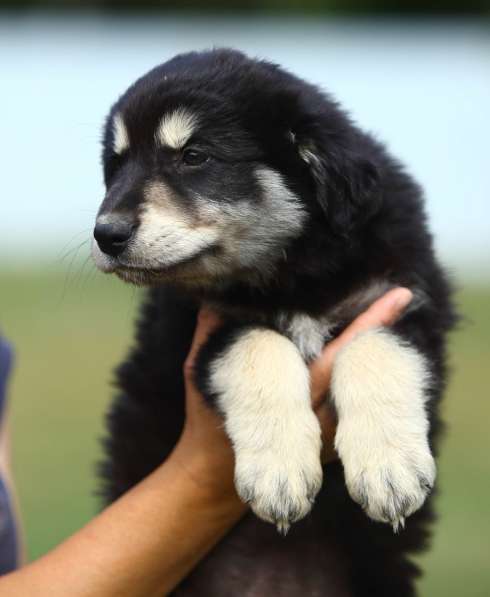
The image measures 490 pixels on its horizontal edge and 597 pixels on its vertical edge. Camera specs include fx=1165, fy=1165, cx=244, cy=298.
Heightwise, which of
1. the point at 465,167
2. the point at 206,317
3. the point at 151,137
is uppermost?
the point at 151,137

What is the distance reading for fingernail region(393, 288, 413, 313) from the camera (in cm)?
313

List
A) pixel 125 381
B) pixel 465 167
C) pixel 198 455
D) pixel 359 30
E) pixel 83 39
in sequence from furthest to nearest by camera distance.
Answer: pixel 359 30 → pixel 83 39 → pixel 465 167 → pixel 125 381 → pixel 198 455

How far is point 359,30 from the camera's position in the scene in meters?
16.7

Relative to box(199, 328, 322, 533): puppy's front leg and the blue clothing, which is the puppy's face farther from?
the blue clothing

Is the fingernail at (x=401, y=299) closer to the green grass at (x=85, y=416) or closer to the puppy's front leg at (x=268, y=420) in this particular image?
the puppy's front leg at (x=268, y=420)

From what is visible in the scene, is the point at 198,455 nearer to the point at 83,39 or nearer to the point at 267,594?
the point at 267,594

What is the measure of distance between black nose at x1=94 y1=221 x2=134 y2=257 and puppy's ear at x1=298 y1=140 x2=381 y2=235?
1.80 feet

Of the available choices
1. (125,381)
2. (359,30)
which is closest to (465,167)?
(359,30)

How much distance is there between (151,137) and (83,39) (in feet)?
41.1

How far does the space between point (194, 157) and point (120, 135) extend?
23cm

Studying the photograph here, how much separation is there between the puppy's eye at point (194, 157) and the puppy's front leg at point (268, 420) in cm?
48

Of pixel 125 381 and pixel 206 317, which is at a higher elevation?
pixel 206 317

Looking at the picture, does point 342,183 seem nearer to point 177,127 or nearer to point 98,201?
point 177,127

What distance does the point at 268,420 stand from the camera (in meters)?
2.94
